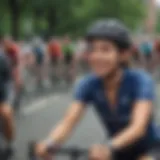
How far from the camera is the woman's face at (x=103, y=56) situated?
4.36 metres

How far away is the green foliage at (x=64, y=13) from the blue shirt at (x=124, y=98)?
105ft

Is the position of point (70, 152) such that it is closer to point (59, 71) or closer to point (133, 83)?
point (133, 83)

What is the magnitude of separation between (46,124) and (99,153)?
1091 cm

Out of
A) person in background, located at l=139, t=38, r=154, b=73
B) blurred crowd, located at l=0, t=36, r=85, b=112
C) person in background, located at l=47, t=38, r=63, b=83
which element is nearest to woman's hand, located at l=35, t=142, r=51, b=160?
blurred crowd, located at l=0, t=36, r=85, b=112

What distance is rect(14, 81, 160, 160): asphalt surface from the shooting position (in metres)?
12.2

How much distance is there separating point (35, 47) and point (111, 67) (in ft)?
65.1

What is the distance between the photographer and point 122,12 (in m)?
65.2

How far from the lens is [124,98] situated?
4.57 metres

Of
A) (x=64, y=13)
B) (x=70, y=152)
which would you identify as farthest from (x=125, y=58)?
(x=64, y=13)

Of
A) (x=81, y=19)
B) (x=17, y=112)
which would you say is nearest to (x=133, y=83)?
(x=17, y=112)

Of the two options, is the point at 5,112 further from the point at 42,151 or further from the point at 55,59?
the point at 55,59

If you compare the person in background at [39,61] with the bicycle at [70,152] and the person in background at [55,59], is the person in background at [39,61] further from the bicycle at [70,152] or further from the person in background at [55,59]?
the bicycle at [70,152]

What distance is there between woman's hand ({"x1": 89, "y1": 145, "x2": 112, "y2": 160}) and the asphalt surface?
5949mm

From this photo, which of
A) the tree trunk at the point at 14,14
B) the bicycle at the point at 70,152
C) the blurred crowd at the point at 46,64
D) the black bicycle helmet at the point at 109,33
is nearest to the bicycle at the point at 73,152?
the bicycle at the point at 70,152
